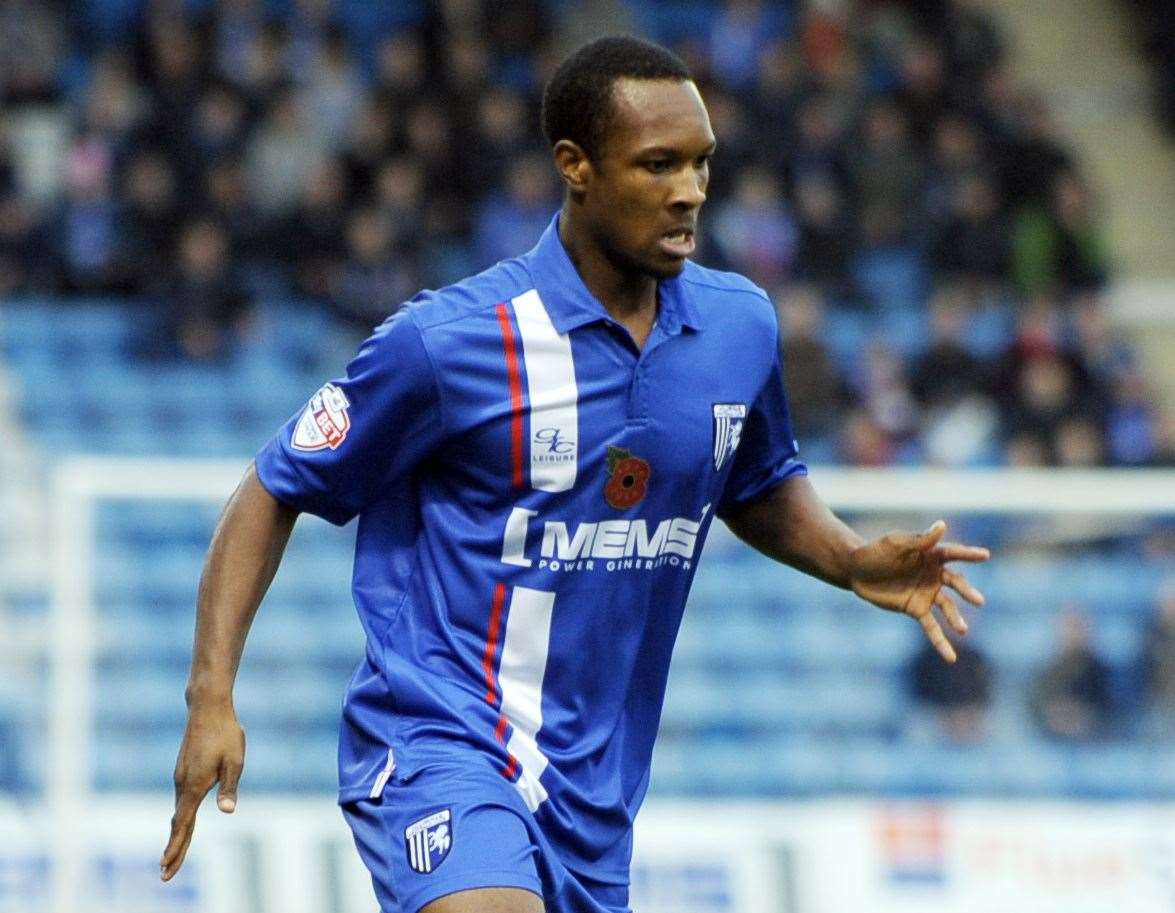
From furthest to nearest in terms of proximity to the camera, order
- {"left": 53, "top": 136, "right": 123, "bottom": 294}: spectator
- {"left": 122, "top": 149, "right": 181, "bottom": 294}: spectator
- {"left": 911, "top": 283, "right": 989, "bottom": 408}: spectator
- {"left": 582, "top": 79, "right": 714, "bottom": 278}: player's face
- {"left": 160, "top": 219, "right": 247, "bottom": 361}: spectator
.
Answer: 1. {"left": 53, "top": 136, "right": 123, "bottom": 294}: spectator
2. {"left": 122, "top": 149, "right": 181, "bottom": 294}: spectator
3. {"left": 160, "top": 219, "right": 247, "bottom": 361}: spectator
4. {"left": 911, "top": 283, "right": 989, "bottom": 408}: spectator
5. {"left": 582, "top": 79, "right": 714, "bottom": 278}: player's face

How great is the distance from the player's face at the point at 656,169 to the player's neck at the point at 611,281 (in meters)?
0.09

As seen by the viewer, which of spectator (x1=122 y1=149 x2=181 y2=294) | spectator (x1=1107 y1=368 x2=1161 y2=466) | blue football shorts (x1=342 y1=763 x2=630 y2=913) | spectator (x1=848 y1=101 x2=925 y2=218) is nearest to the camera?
Answer: blue football shorts (x1=342 y1=763 x2=630 y2=913)

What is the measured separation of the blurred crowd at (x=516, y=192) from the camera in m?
10.6

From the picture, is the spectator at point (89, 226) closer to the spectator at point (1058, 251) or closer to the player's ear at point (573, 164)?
the spectator at point (1058, 251)

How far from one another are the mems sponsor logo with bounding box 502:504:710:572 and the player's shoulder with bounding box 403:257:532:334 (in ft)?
1.13

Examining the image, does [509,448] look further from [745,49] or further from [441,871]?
[745,49]

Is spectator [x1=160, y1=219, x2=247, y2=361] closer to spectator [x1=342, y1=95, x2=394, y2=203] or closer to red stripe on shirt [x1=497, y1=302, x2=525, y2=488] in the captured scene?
spectator [x1=342, y1=95, x2=394, y2=203]

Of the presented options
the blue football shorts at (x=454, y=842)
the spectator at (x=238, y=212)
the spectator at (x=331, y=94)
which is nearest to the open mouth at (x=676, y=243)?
the blue football shorts at (x=454, y=842)

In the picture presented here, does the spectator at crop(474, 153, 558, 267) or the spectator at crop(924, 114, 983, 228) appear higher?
the spectator at crop(924, 114, 983, 228)

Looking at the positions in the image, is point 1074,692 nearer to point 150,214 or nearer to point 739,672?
point 739,672

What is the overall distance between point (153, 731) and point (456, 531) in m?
4.15

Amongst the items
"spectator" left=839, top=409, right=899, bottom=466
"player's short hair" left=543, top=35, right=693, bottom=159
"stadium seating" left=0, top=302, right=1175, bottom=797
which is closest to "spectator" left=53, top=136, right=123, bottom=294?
"stadium seating" left=0, top=302, right=1175, bottom=797

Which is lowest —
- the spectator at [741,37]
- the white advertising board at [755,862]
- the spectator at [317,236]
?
the white advertising board at [755,862]

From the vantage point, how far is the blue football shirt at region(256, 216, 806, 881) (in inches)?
146
